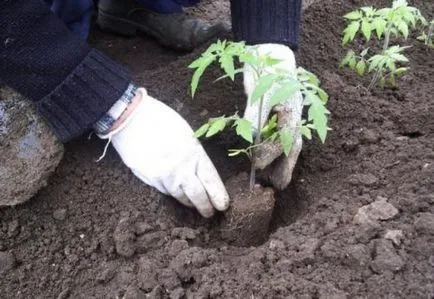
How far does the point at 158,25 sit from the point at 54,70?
1.17 meters

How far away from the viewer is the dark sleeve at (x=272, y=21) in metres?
2.08

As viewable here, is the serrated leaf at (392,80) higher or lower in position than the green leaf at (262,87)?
lower

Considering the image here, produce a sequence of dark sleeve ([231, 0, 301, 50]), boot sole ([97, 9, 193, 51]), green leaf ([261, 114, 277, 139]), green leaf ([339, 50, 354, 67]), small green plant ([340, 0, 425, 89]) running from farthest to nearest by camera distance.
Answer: boot sole ([97, 9, 193, 51]), green leaf ([339, 50, 354, 67]), dark sleeve ([231, 0, 301, 50]), small green plant ([340, 0, 425, 89]), green leaf ([261, 114, 277, 139])

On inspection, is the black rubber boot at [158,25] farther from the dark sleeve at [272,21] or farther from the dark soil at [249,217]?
the dark soil at [249,217]

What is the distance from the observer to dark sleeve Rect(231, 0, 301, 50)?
2.08 m

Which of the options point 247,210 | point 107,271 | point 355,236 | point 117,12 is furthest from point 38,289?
point 117,12

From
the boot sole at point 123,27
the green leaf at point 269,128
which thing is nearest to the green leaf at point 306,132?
the green leaf at point 269,128

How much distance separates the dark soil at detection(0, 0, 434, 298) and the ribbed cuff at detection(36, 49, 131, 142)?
0.28 m

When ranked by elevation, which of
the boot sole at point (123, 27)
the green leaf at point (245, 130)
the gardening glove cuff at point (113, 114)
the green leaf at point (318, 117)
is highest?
the green leaf at point (318, 117)

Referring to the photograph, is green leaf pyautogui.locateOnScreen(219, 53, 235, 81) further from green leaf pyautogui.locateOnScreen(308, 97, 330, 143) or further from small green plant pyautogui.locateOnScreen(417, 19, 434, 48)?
small green plant pyautogui.locateOnScreen(417, 19, 434, 48)

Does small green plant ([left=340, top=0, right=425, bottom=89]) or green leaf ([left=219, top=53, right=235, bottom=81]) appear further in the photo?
small green plant ([left=340, top=0, right=425, bottom=89])

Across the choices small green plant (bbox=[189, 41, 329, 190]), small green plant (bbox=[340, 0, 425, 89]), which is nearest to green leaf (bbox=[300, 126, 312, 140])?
small green plant (bbox=[189, 41, 329, 190])

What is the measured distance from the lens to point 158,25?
2.80m

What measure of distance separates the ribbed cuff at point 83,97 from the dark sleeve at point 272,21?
608 mm
